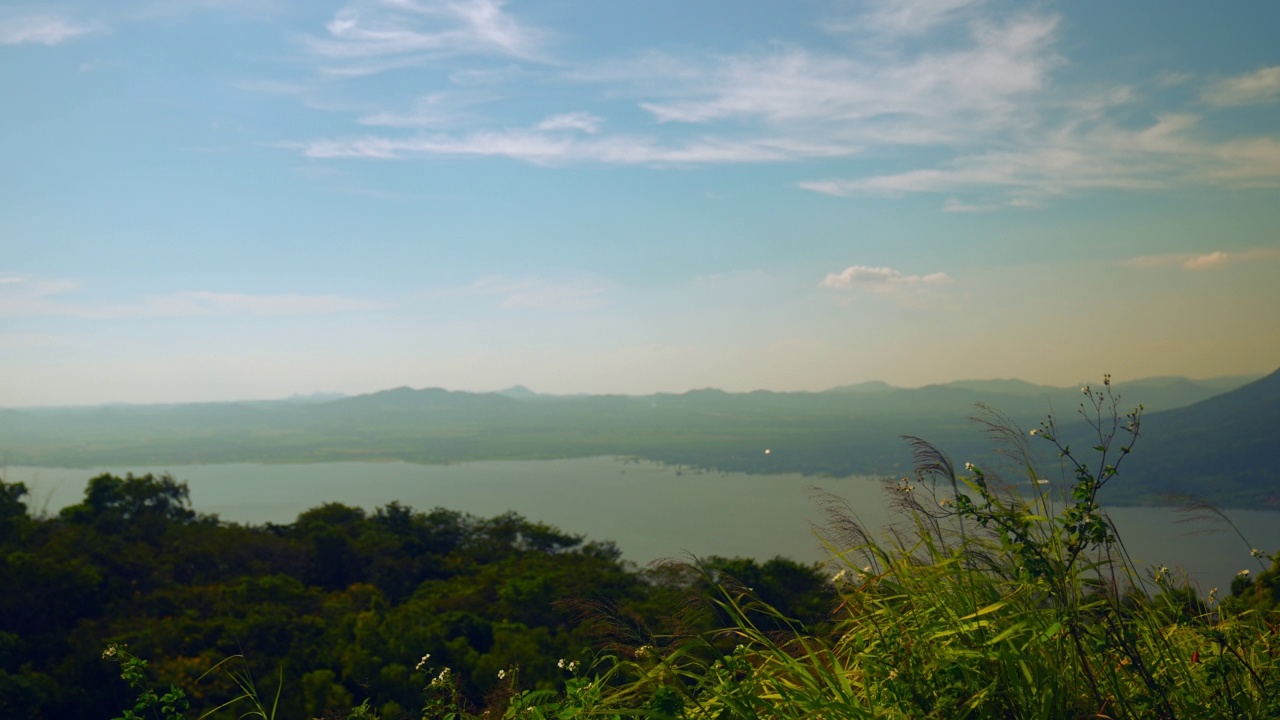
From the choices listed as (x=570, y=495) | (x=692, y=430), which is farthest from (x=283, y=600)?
(x=692, y=430)

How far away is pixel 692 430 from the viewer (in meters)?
126

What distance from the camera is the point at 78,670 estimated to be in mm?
10453

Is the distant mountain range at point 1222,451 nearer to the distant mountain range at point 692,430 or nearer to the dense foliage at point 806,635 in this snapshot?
the distant mountain range at point 692,430

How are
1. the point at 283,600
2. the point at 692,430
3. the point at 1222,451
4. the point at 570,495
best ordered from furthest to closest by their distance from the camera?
the point at 692,430 < the point at 570,495 < the point at 1222,451 < the point at 283,600

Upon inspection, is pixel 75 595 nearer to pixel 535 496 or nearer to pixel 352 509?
pixel 352 509

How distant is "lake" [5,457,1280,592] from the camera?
45.4 meters

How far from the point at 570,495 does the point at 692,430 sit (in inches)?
2263

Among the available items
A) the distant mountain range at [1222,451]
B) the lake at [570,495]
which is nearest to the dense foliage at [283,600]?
the distant mountain range at [1222,451]

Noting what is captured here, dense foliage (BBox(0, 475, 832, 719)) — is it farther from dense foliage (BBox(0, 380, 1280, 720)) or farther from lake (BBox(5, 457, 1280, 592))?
lake (BBox(5, 457, 1280, 592))

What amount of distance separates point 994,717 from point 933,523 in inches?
23.5

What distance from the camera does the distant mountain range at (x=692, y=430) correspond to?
25.8m

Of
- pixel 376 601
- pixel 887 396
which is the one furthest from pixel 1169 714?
pixel 887 396

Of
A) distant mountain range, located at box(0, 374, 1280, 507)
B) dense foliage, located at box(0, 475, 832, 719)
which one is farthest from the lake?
dense foliage, located at box(0, 475, 832, 719)

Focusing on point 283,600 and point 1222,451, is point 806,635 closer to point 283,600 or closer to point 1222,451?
point 283,600
